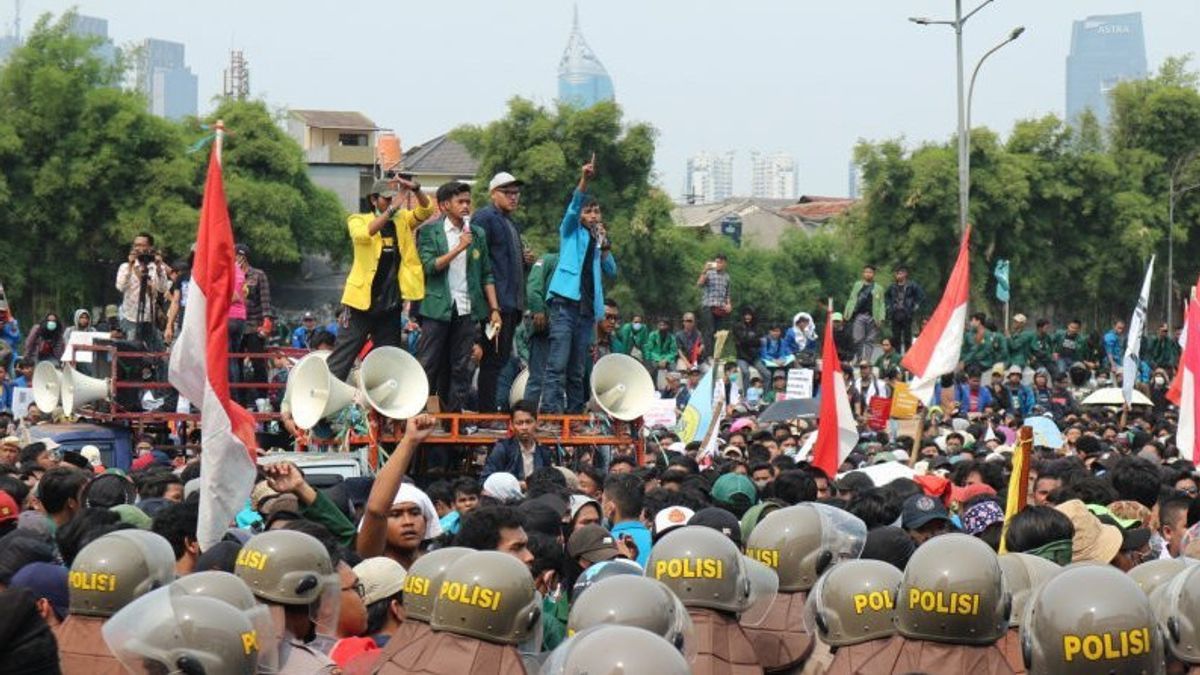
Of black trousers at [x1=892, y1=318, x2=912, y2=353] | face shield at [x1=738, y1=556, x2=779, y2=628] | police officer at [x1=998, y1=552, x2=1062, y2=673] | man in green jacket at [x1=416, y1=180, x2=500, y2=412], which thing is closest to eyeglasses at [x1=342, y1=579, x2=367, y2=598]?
face shield at [x1=738, y1=556, x2=779, y2=628]

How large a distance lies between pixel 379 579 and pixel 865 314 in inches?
859

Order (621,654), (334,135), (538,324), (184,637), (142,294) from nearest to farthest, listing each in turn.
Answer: (621,654)
(184,637)
(538,324)
(142,294)
(334,135)

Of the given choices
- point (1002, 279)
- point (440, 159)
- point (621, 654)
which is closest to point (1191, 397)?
point (621, 654)

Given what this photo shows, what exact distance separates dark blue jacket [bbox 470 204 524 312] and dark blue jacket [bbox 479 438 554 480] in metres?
1.47

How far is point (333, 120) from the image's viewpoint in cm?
9088

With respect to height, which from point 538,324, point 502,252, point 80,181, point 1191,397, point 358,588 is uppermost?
point 80,181

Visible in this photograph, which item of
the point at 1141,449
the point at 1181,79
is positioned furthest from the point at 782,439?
the point at 1181,79

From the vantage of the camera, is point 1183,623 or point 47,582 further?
point 47,582

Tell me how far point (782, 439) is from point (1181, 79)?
42171 mm

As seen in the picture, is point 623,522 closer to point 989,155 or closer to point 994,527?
point 994,527

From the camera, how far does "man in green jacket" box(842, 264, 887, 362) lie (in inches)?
1120

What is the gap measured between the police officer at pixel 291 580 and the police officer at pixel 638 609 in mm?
1013

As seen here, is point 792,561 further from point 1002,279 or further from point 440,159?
point 440,159

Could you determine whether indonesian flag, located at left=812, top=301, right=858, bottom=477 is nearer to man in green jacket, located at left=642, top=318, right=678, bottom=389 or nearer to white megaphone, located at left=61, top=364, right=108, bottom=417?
white megaphone, located at left=61, top=364, right=108, bottom=417
